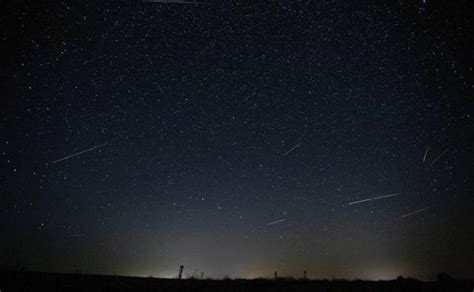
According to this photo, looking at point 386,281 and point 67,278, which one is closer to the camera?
point 386,281

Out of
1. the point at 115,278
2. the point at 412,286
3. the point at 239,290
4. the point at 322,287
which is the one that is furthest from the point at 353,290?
the point at 115,278

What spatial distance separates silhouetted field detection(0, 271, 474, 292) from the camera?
16.6 metres

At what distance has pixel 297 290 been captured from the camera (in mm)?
16984

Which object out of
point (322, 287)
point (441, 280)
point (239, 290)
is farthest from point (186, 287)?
point (441, 280)

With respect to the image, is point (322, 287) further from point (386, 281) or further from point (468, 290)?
point (468, 290)

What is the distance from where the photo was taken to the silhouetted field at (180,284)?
16641 millimetres

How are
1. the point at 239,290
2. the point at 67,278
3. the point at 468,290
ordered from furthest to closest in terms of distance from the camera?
the point at 67,278 → the point at 239,290 → the point at 468,290

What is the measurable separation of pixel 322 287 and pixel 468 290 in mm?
6578

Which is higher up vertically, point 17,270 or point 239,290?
point 17,270

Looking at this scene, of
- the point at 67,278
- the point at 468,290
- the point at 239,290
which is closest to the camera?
the point at 468,290

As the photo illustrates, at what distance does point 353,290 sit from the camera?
55.6ft

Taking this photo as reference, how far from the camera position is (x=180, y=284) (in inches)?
711

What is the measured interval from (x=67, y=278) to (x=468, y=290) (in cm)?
1971

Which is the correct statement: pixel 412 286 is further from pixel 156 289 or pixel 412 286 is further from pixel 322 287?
pixel 156 289
